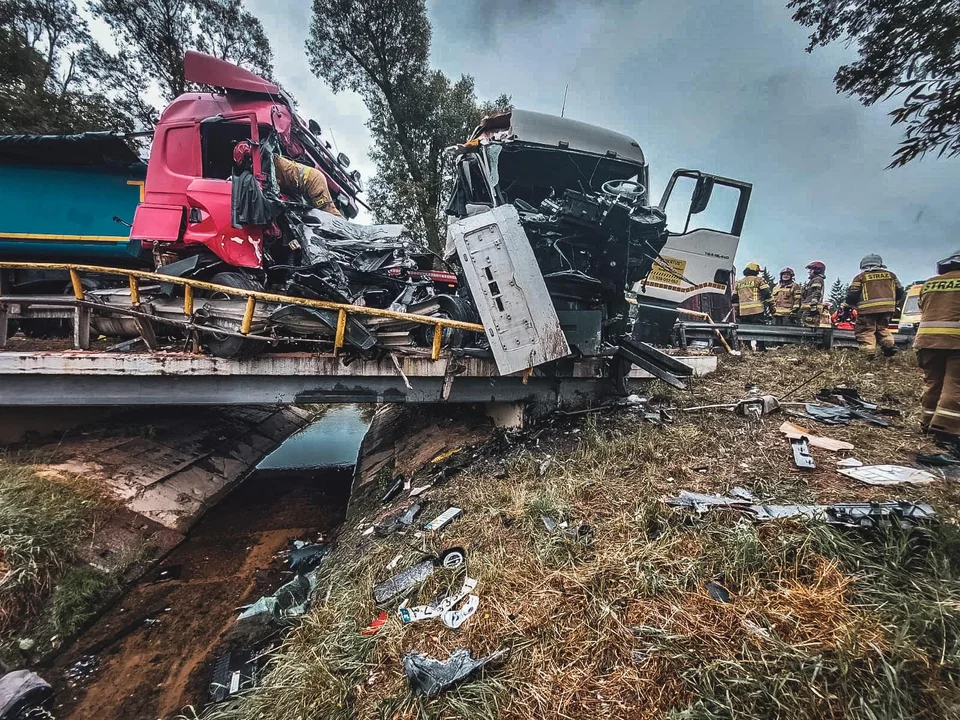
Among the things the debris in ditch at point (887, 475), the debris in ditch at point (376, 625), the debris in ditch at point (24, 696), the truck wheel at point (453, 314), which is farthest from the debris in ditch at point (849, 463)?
the debris in ditch at point (24, 696)

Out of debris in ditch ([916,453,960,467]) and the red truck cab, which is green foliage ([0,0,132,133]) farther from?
debris in ditch ([916,453,960,467])

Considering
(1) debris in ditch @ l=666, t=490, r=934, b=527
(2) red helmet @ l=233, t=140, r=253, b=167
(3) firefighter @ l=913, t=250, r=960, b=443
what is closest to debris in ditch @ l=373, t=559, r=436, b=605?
(1) debris in ditch @ l=666, t=490, r=934, b=527

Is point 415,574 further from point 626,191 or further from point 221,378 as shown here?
point 626,191

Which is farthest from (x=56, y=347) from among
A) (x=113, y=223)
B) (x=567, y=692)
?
(x=567, y=692)

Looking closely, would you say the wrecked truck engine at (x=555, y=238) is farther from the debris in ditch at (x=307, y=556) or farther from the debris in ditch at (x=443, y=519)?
the debris in ditch at (x=307, y=556)

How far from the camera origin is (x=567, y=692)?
1438 millimetres

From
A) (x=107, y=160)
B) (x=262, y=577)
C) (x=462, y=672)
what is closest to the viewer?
(x=462, y=672)

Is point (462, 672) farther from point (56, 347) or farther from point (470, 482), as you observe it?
point (56, 347)

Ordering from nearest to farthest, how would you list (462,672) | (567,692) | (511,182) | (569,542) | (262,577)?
(567,692) < (462,672) < (569,542) < (262,577) < (511,182)

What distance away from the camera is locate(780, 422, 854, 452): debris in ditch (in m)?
3.02

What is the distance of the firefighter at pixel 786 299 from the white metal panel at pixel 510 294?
738 cm

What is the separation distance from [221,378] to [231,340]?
0.44m

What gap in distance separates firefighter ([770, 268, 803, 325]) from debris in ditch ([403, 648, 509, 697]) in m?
9.33

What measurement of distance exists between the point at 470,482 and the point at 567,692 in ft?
6.53
